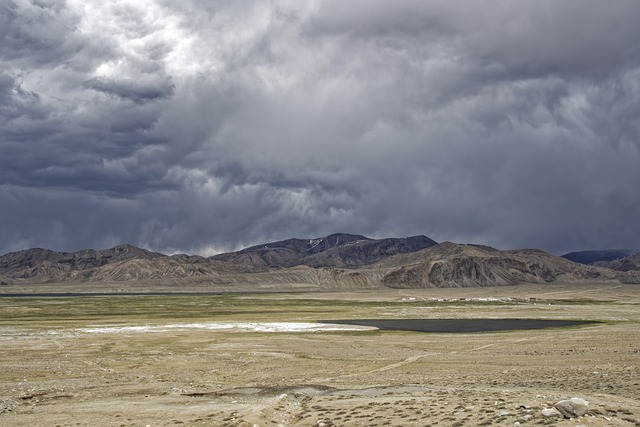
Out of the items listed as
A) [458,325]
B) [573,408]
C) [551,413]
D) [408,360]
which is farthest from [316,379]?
[458,325]

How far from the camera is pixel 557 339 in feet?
196

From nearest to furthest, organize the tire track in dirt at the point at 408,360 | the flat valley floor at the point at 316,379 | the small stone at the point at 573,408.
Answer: the small stone at the point at 573,408 → the flat valley floor at the point at 316,379 → the tire track in dirt at the point at 408,360

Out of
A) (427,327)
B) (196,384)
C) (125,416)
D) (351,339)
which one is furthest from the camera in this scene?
(427,327)

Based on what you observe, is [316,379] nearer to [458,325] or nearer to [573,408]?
[573,408]

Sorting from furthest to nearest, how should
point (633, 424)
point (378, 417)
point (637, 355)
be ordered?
point (637, 355) < point (378, 417) < point (633, 424)

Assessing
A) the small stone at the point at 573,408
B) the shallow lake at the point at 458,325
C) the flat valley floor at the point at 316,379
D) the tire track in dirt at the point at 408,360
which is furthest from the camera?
the shallow lake at the point at 458,325

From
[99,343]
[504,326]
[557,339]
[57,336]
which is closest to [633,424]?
[557,339]

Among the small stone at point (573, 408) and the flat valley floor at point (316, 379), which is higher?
the small stone at point (573, 408)

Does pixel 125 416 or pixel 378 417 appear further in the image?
pixel 125 416

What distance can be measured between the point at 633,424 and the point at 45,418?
22.8 metres

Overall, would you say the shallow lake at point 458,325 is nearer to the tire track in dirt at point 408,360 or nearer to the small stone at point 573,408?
the tire track in dirt at point 408,360

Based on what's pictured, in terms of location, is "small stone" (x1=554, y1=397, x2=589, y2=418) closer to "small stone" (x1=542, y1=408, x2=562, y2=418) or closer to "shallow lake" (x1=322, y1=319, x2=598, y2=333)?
"small stone" (x1=542, y1=408, x2=562, y2=418)

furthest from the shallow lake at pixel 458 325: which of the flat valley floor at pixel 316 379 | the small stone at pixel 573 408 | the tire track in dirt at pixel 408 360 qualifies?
the small stone at pixel 573 408

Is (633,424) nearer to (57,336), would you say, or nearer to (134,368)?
(134,368)
